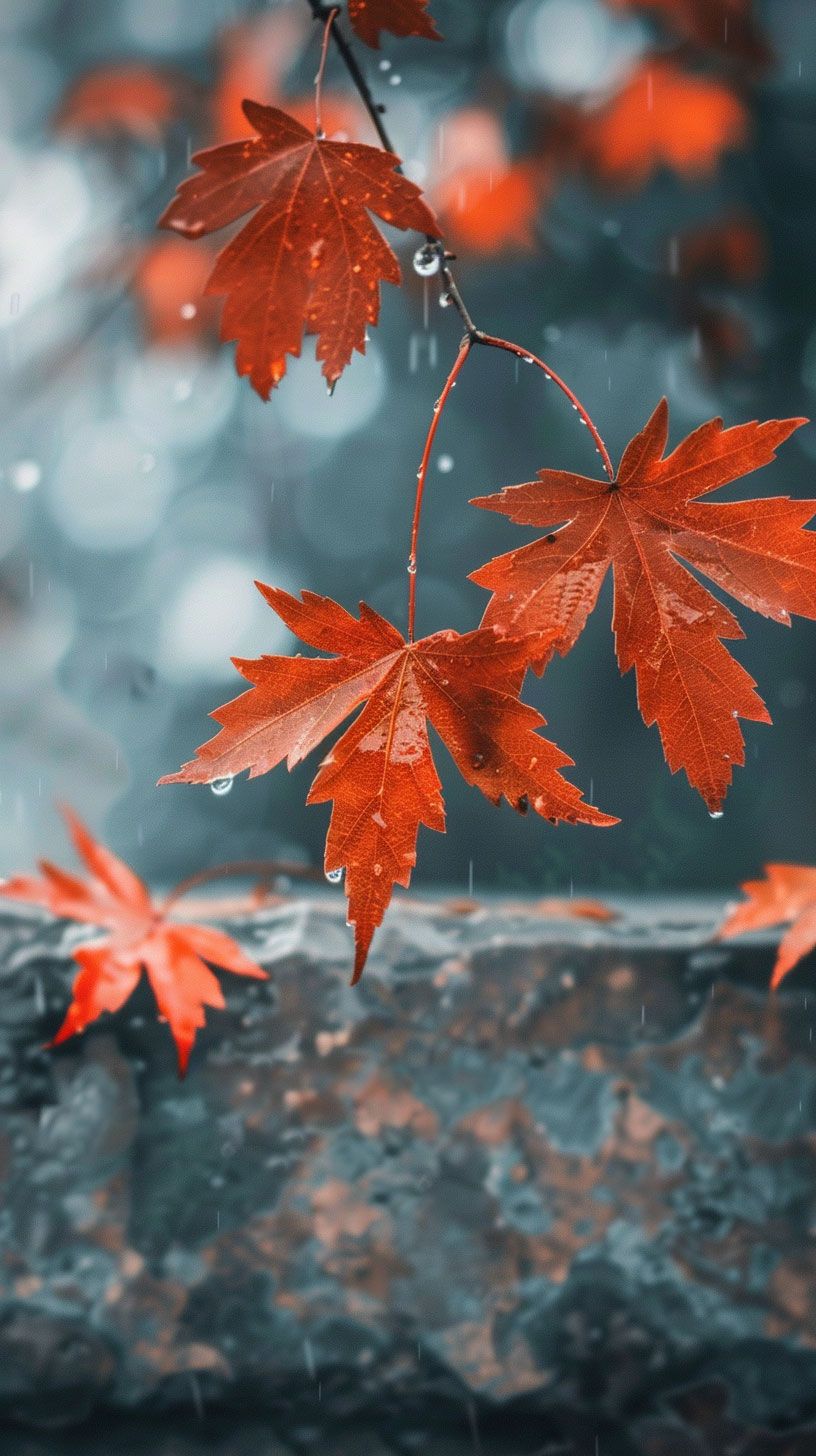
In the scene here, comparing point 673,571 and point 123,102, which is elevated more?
point 123,102

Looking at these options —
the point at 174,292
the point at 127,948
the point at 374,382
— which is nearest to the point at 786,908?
the point at 127,948

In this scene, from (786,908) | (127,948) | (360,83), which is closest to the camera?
(360,83)

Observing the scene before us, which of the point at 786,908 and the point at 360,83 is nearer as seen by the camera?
the point at 360,83

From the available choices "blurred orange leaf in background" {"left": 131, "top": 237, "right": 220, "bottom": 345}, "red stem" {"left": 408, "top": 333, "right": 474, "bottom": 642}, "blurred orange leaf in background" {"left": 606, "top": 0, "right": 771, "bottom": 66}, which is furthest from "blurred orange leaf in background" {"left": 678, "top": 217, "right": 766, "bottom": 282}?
"red stem" {"left": 408, "top": 333, "right": 474, "bottom": 642}

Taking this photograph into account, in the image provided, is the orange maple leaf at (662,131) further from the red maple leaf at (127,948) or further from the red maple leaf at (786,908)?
the red maple leaf at (127,948)

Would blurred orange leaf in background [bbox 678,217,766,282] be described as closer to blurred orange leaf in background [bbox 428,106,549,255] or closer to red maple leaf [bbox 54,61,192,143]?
blurred orange leaf in background [bbox 428,106,549,255]

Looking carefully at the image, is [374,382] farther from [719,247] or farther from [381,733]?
[381,733]

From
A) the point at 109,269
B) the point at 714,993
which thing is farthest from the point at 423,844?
the point at 109,269
